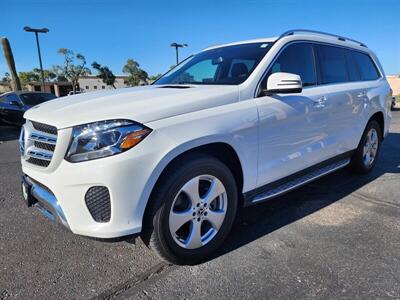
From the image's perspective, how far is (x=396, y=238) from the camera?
3.04 metres

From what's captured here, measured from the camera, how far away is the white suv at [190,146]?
2186mm

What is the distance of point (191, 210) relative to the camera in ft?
8.32

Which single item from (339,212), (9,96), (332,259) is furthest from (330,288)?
(9,96)

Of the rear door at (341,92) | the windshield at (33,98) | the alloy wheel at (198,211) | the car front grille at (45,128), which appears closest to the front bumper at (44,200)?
the car front grille at (45,128)

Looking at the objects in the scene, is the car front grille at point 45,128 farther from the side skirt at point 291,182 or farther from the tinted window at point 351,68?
the tinted window at point 351,68

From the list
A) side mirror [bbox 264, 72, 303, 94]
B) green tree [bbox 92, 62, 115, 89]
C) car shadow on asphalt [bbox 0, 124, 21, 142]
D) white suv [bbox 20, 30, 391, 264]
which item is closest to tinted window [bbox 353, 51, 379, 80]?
white suv [bbox 20, 30, 391, 264]

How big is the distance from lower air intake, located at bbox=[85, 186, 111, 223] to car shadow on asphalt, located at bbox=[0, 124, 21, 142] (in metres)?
8.39

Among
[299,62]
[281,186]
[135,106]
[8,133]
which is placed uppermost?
[299,62]

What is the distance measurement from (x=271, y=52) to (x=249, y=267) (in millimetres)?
1967

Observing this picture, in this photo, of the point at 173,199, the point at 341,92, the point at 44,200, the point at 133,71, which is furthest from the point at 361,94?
the point at 133,71

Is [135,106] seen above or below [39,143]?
above

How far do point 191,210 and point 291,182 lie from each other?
1.36 metres

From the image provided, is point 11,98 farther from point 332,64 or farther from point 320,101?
point 320,101

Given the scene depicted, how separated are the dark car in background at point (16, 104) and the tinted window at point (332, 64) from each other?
9.30m
